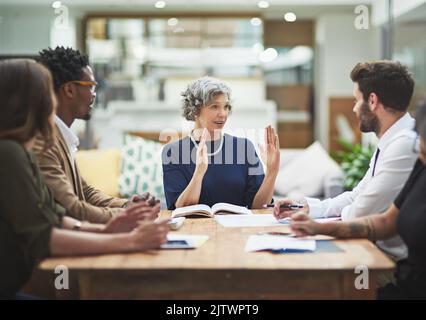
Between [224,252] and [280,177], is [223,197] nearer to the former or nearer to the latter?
[224,252]

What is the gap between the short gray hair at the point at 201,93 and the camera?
2826mm

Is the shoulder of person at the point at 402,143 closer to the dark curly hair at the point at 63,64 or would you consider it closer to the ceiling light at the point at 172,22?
the dark curly hair at the point at 63,64

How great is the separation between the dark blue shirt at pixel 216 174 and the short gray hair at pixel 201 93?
14 centimetres

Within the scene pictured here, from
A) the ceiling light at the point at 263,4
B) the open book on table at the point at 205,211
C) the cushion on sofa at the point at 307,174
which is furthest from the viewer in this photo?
the ceiling light at the point at 263,4

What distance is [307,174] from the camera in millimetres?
4824

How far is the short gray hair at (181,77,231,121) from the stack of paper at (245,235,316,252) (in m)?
1.07

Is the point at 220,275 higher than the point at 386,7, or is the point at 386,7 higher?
the point at 386,7

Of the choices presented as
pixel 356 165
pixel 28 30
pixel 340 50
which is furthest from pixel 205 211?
pixel 28 30

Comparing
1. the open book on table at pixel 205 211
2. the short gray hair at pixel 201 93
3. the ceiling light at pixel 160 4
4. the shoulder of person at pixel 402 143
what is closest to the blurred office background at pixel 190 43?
the ceiling light at pixel 160 4

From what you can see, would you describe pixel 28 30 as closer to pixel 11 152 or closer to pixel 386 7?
pixel 386 7

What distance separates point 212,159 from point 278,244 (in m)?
1.15

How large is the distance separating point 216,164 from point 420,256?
127 centimetres

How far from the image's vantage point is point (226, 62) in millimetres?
9633

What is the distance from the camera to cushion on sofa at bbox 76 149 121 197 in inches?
179
